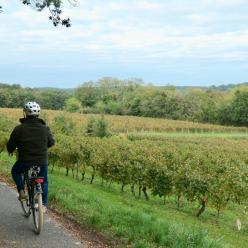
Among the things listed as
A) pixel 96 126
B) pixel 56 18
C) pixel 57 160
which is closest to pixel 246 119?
pixel 96 126

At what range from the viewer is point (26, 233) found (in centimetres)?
796

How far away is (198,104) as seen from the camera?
13862 cm

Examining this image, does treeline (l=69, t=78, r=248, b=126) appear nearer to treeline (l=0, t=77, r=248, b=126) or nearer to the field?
treeline (l=0, t=77, r=248, b=126)

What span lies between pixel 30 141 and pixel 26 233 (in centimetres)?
158

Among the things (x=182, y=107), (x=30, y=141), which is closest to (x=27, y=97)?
(x=182, y=107)

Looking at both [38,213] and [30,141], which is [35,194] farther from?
[30,141]

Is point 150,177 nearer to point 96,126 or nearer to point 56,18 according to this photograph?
point 56,18

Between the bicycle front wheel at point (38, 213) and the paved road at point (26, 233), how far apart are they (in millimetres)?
141

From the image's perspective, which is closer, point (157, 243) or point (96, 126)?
point (157, 243)

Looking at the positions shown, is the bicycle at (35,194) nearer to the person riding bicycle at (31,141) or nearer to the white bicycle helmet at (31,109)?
the person riding bicycle at (31,141)

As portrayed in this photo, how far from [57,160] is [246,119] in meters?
100

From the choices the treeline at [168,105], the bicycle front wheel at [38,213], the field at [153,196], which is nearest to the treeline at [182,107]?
the treeline at [168,105]

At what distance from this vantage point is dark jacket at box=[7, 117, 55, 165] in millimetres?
7945

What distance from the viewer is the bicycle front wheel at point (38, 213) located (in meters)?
7.70
